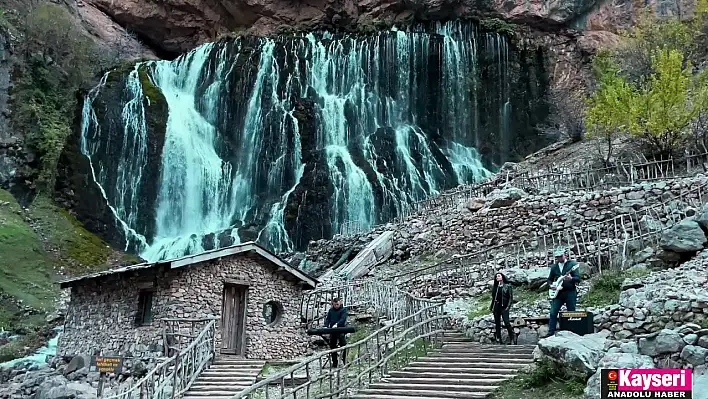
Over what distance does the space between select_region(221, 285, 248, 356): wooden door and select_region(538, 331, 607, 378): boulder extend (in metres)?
8.11

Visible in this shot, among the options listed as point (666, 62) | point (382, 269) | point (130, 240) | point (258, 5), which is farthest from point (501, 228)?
point (258, 5)

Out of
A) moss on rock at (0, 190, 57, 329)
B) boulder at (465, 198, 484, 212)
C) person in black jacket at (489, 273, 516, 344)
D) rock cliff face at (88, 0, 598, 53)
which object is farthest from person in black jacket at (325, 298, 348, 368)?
rock cliff face at (88, 0, 598, 53)

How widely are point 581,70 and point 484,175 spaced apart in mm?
10046

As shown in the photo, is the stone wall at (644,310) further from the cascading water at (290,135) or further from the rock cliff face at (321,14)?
the rock cliff face at (321,14)

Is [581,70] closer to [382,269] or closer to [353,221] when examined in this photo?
[353,221]

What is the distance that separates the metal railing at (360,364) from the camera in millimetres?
10062

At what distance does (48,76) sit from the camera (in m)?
39.0

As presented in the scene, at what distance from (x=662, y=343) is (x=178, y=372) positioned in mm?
8313

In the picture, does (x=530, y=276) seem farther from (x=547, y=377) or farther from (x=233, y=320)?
(x=233, y=320)

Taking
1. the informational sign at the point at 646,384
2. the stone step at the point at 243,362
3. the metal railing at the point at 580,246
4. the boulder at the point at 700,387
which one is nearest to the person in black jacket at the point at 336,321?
the stone step at the point at 243,362

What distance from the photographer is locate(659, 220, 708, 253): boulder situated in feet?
45.7

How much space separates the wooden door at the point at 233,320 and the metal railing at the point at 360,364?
7.34 ft

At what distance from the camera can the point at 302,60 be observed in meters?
40.3

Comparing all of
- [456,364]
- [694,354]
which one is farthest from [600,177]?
[694,354]
